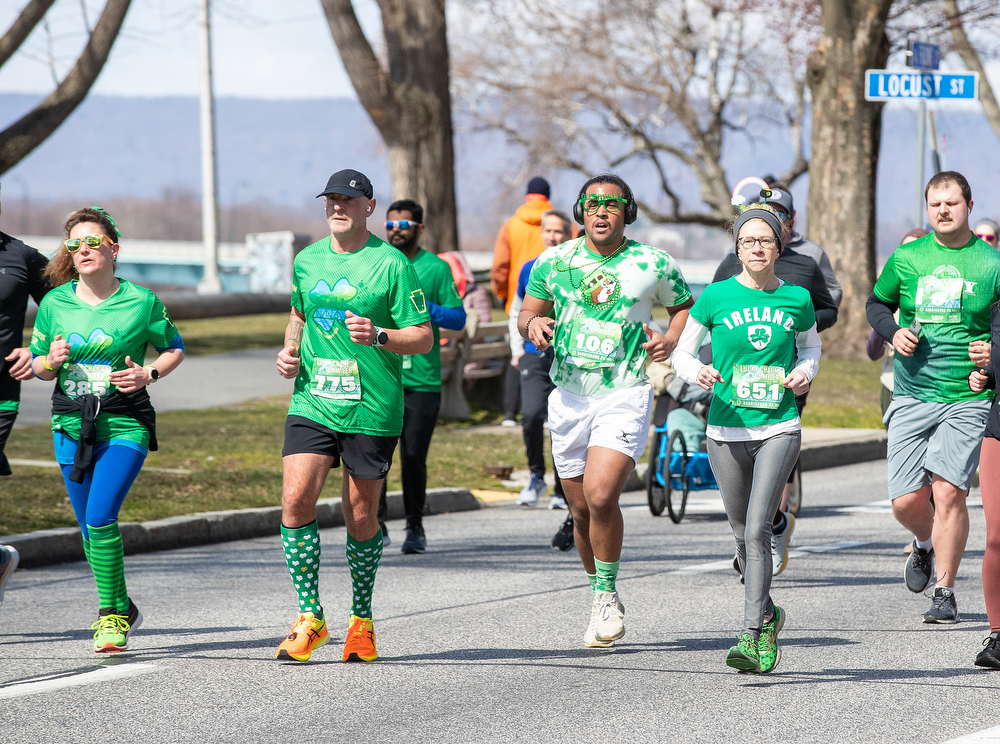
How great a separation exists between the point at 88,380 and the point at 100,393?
0.26 feet

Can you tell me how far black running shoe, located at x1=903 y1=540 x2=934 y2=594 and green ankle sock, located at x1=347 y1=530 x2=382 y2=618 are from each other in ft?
9.18

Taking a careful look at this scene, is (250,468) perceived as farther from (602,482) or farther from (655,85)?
(655,85)

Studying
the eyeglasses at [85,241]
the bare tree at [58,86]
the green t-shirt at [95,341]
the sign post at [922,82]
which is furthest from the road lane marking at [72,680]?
the bare tree at [58,86]

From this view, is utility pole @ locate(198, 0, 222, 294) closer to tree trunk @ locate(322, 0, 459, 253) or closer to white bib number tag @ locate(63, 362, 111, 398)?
tree trunk @ locate(322, 0, 459, 253)

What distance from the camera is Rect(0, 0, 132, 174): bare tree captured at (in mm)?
16250

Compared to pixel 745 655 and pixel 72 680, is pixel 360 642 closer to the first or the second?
pixel 72 680

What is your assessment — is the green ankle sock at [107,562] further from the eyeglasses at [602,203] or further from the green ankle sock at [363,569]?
the eyeglasses at [602,203]

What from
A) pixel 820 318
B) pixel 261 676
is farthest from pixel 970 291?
pixel 261 676

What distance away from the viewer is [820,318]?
7387mm

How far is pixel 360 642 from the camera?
6.01 meters

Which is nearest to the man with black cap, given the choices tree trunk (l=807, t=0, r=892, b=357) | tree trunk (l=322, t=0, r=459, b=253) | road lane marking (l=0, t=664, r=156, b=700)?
road lane marking (l=0, t=664, r=156, b=700)

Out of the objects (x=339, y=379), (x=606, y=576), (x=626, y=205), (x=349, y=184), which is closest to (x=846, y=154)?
(x=626, y=205)

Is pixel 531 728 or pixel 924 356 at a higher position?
pixel 924 356

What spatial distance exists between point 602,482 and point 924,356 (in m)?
1.74
